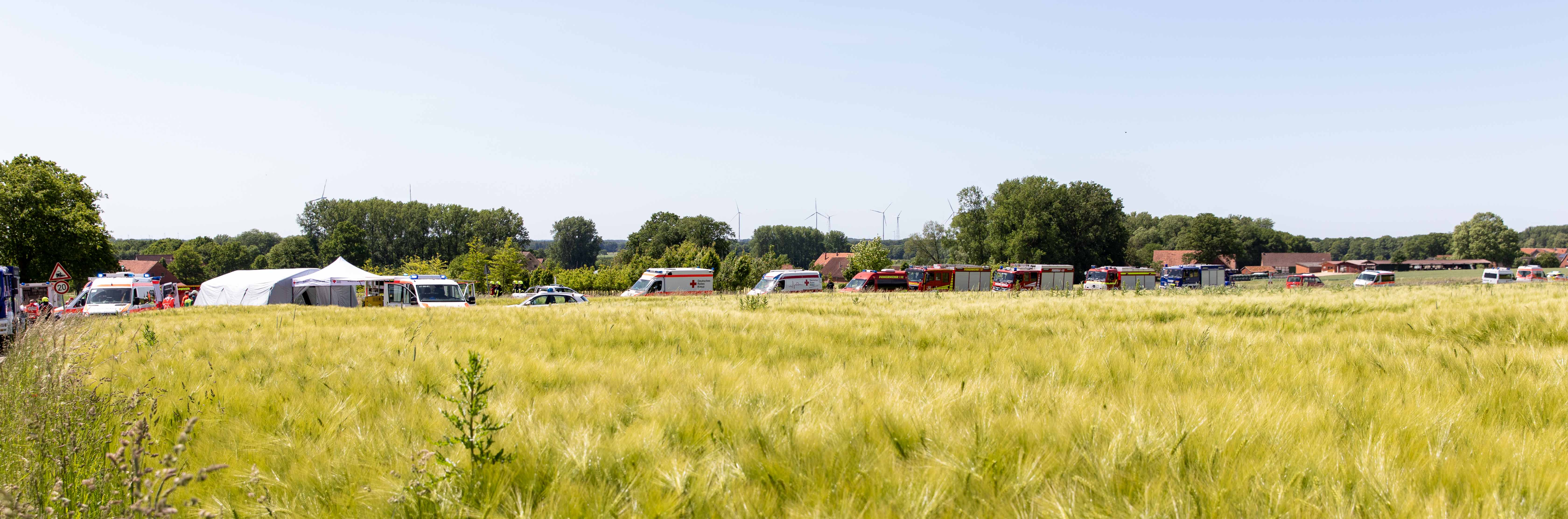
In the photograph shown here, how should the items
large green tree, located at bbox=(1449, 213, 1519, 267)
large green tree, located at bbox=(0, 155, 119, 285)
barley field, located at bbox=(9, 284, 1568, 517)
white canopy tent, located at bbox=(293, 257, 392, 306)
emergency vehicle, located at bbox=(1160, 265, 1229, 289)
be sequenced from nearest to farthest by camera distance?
barley field, located at bbox=(9, 284, 1568, 517)
white canopy tent, located at bbox=(293, 257, 392, 306)
large green tree, located at bbox=(0, 155, 119, 285)
emergency vehicle, located at bbox=(1160, 265, 1229, 289)
large green tree, located at bbox=(1449, 213, 1519, 267)

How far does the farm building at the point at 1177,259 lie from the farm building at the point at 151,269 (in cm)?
15787

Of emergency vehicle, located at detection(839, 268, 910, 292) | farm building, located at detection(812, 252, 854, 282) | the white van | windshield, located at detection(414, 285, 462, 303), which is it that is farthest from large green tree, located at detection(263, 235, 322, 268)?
the white van

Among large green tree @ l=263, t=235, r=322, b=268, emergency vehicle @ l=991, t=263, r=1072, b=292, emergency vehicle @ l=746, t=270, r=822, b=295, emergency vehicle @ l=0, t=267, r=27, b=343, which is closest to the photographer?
emergency vehicle @ l=0, t=267, r=27, b=343

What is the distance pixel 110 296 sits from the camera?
26.5m

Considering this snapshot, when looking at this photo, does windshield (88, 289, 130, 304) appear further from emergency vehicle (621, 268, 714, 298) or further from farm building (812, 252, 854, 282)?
farm building (812, 252, 854, 282)

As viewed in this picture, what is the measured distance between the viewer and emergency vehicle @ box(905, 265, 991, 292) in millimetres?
44938

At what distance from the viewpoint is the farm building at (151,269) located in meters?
96.6

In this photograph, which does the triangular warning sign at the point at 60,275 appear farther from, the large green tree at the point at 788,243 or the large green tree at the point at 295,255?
the large green tree at the point at 788,243

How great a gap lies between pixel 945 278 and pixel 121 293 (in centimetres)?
4397

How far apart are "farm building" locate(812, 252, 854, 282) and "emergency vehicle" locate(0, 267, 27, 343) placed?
113378 millimetres

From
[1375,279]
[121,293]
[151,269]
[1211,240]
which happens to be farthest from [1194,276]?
[151,269]

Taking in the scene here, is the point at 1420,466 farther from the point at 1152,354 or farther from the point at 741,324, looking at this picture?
the point at 741,324

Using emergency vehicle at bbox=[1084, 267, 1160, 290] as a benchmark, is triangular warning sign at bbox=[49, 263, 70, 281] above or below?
above

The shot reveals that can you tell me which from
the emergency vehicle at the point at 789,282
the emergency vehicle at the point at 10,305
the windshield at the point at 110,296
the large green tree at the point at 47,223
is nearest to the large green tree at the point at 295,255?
the large green tree at the point at 47,223
